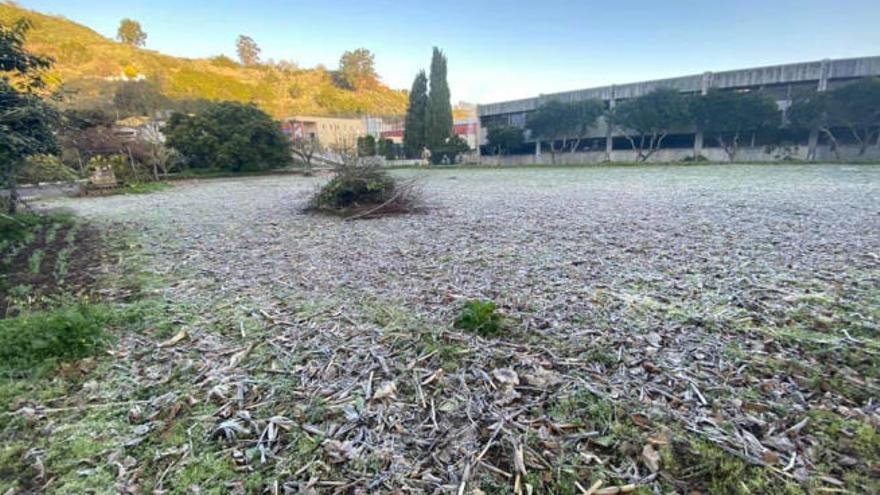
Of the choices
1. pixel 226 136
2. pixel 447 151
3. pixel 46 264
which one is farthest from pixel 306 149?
pixel 46 264

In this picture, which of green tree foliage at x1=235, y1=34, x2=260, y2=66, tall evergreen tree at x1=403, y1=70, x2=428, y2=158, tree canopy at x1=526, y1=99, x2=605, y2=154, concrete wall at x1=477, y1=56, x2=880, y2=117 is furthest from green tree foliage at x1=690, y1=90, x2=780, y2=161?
green tree foliage at x1=235, y1=34, x2=260, y2=66

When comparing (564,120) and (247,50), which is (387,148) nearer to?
(564,120)

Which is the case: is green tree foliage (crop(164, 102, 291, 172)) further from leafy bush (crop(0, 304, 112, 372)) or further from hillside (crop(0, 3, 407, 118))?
leafy bush (crop(0, 304, 112, 372))

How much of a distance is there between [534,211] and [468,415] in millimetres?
6367

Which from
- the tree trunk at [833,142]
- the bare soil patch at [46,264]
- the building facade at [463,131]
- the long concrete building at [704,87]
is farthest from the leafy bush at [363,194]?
the building facade at [463,131]

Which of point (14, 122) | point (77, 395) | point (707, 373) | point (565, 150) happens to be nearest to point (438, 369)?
point (707, 373)

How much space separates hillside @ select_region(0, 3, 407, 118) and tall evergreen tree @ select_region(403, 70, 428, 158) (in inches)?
601

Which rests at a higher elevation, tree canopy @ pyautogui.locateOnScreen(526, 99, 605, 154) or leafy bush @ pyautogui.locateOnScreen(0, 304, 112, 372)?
tree canopy @ pyautogui.locateOnScreen(526, 99, 605, 154)

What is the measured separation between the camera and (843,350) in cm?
218

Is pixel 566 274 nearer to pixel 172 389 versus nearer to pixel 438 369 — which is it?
pixel 438 369

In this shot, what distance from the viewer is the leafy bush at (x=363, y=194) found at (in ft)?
25.0

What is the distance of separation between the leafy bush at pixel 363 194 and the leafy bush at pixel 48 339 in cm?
513

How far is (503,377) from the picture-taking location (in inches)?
82.2

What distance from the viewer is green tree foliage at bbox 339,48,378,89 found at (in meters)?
75.6
